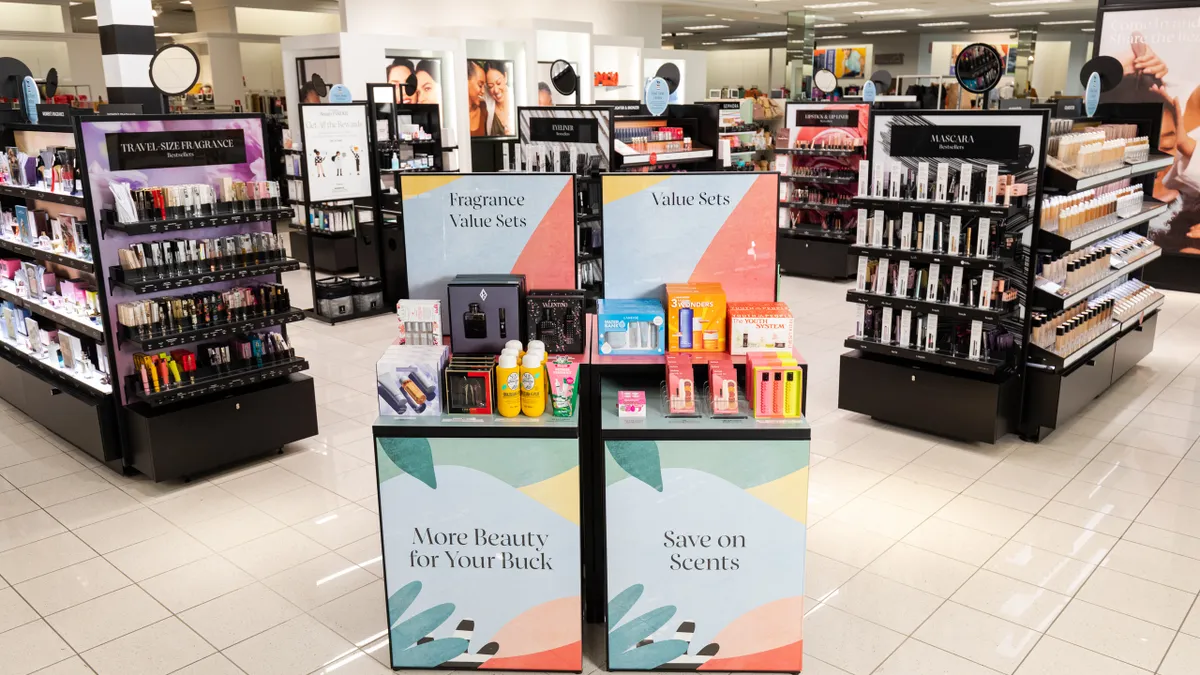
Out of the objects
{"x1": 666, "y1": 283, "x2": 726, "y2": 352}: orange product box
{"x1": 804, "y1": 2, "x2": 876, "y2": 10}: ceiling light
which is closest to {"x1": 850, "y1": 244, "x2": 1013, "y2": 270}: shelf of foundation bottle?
{"x1": 666, "y1": 283, "x2": 726, "y2": 352}: orange product box

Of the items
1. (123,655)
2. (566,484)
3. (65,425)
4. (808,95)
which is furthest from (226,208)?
(808,95)

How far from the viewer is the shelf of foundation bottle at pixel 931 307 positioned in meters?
5.15

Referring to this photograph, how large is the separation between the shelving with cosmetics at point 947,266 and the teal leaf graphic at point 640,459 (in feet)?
9.76

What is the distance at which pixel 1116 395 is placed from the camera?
Answer: 6.41 metres

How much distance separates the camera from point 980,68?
18.7 ft

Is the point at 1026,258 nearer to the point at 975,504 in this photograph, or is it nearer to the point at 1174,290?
the point at 975,504

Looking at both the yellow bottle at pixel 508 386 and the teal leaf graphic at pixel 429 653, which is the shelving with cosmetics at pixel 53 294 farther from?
the yellow bottle at pixel 508 386

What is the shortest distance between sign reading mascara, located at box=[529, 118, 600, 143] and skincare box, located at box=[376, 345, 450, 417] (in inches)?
197

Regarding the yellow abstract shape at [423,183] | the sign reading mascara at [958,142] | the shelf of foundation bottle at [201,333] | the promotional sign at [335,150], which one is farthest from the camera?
the promotional sign at [335,150]

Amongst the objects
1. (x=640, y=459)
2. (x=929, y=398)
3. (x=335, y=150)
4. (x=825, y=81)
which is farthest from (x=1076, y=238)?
(x=825, y=81)

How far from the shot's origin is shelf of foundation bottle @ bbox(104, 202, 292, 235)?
464 centimetres

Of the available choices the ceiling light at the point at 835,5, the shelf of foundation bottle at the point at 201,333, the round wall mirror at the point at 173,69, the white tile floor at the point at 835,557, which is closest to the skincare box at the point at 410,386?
the white tile floor at the point at 835,557

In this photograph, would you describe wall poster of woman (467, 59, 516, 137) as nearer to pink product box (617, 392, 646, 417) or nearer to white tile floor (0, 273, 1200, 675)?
white tile floor (0, 273, 1200, 675)

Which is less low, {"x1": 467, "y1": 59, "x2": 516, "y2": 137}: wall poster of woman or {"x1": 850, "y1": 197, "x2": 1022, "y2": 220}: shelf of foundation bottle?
{"x1": 467, "y1": 59, "x2": 516, "y2": 137}: wall poster of woman
